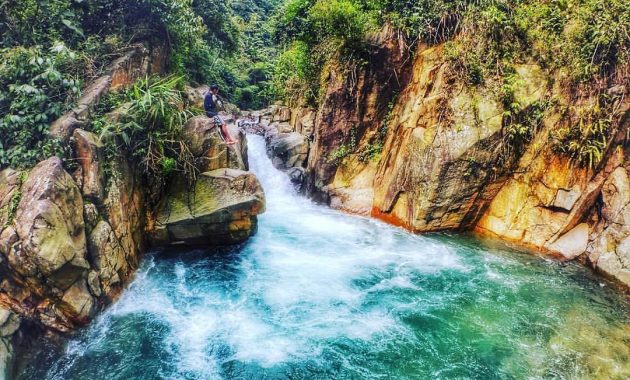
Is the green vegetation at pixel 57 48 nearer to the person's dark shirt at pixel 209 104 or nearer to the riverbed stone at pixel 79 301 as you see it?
the person's dark shirt at pixel 209 104

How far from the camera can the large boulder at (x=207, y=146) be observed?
1007 centimetres

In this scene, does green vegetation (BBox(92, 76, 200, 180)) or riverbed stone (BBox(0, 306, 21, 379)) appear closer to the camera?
riverbed stone (BBox(0, 306, 21, 379))

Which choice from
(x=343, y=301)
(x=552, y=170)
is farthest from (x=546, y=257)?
(x=343, y=301)

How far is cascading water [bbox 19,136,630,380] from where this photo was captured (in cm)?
640

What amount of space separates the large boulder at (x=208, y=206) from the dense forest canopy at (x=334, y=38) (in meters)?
2.89

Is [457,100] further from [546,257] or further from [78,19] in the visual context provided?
[78,19]

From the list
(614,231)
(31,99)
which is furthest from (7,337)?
(614,231)

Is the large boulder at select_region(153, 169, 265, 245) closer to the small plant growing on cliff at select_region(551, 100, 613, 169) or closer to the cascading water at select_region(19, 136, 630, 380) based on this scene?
the cascading water at select_region(19, 136, 630, 380)

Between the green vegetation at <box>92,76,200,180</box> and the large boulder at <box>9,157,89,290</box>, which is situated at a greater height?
the green vegetation at <box>92,76,200,180</box>

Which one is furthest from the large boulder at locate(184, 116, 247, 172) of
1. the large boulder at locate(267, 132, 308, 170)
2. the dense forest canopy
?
the large boulder at locate(267, 132, 308, 170)

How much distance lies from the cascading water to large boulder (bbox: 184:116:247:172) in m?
2.36

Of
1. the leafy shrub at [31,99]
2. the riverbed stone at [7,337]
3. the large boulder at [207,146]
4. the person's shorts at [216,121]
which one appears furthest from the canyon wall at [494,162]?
the riverbed stone at [7,337]

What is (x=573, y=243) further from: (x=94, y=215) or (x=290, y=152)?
(x=94, y=215)

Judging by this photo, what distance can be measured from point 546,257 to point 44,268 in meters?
11.1
